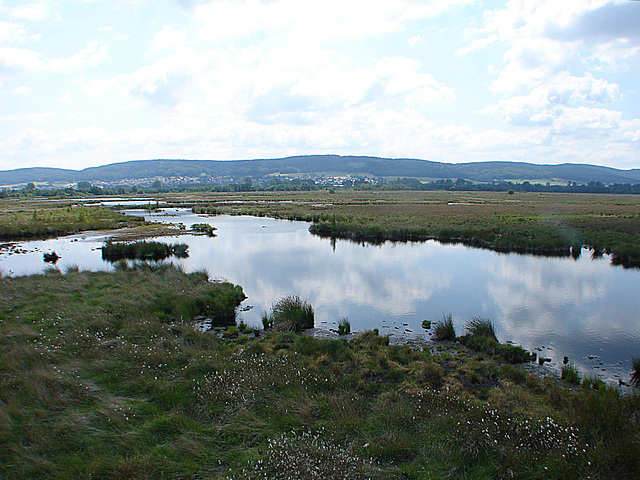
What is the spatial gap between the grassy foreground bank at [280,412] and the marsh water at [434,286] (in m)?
3.42

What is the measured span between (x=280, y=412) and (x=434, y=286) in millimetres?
13674

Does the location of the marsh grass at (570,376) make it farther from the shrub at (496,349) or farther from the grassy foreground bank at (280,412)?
the shrub at (496,349)

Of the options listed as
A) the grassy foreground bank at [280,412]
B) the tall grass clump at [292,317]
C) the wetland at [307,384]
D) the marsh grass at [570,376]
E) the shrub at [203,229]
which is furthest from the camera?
A: the shrub at [203,229]

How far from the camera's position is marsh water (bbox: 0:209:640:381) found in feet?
41.9

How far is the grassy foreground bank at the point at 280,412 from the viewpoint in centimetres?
520

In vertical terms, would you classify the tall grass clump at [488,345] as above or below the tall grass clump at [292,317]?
below

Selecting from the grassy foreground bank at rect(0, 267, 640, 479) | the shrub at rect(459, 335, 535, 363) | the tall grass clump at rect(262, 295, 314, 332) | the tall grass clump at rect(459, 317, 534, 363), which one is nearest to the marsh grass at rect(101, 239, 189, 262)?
the tall grass clump at rect(262, 295, 314, 332)

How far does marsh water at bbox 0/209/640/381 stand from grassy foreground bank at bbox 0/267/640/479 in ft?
11.2

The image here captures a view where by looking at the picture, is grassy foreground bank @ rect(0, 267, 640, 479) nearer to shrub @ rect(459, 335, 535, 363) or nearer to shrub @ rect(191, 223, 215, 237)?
shrub @ rect(459, 335, 535, 363)

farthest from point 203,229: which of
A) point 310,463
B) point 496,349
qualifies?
point 310,463

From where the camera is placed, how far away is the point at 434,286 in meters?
19.0

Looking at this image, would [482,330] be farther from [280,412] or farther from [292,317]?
[280,412]

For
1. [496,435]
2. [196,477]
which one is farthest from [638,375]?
[196,477]

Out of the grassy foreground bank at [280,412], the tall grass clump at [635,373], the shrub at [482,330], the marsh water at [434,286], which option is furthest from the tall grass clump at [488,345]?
the tall grass clump at [635,373]
